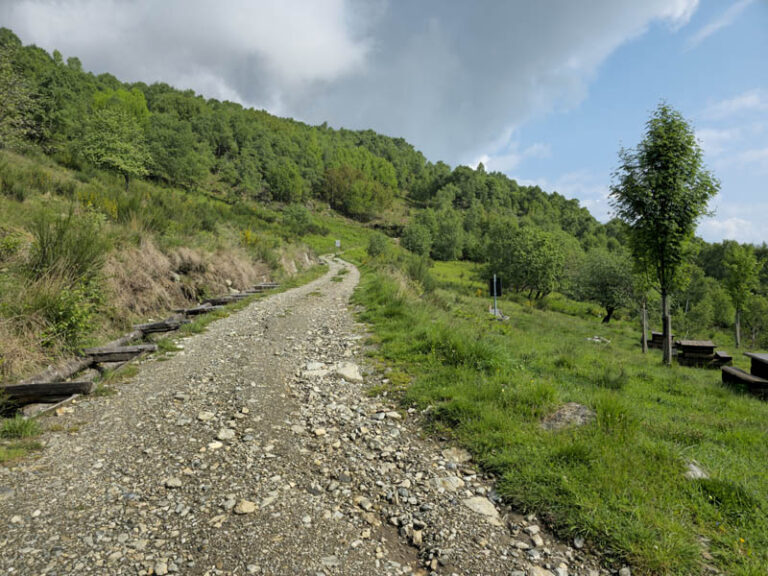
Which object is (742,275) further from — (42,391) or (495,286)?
(42,391)

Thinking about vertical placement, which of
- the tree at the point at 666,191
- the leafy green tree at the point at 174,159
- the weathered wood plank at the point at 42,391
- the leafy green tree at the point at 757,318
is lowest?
the leafy green tree at the point at 757,318

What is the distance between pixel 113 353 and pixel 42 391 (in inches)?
61.7

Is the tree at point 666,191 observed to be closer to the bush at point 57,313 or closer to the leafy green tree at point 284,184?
the bush at point 57,313

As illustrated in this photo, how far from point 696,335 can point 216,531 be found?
185 feet

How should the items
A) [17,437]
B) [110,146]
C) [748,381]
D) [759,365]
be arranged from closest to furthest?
1. [17,437]
2. [748,381]
3. [759,365]
4. [110,146]

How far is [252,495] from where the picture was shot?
326cm

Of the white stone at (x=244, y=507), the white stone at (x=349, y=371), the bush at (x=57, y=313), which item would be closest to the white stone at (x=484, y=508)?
the white stone at (x=244, y=507)

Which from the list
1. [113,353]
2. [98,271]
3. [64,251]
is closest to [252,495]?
[113,353]

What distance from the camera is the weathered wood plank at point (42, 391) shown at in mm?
4543

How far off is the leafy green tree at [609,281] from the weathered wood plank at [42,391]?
48.3 metres

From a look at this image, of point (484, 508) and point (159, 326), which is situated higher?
point (159, 326)

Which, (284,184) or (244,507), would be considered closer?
(244,507)

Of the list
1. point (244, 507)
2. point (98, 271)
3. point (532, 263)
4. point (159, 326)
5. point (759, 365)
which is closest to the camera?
point (244, 507)

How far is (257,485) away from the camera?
11.2ft
